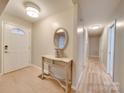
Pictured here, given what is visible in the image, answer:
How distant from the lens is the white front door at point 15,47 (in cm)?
308

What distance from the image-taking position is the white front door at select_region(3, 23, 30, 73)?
308cm

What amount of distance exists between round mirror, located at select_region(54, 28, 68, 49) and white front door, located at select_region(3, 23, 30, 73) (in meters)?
1.71

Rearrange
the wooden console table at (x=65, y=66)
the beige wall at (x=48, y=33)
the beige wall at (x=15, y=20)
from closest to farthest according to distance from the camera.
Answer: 1. the wooden console table at (x=65, y=66)
2. the beige wall at (x=48, y=33)
3. the beige wall at (x=15, y=20)

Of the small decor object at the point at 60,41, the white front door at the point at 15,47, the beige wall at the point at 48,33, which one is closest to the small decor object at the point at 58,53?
the small decor object at the point at 60,41

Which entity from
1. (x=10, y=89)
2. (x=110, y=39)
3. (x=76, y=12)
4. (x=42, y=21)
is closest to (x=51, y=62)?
(x=10, y=89)

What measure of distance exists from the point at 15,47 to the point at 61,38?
2.01m

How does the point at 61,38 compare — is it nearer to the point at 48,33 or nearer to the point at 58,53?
the point at 58,53

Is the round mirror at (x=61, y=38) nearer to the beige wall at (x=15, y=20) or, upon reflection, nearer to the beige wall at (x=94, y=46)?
the beige wall at (x=15, y=20)

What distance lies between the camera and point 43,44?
3.51 meters

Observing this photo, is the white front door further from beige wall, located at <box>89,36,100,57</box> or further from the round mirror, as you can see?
beige wall, located at <box>89,36,100,57</box>

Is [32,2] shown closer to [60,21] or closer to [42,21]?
[60,21]

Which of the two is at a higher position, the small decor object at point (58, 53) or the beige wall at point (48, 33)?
the beige wall at point (48, 33)

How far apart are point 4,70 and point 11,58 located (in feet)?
1.58

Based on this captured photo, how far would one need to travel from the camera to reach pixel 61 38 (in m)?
2.78
